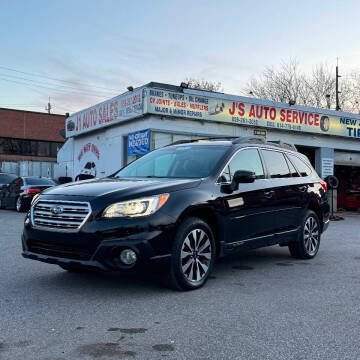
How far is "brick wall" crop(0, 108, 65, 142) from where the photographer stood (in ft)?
142

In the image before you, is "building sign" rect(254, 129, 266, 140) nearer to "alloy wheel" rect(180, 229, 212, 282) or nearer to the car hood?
the car hood

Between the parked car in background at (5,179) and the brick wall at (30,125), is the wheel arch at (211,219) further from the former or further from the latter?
the brick wall at (30,125)

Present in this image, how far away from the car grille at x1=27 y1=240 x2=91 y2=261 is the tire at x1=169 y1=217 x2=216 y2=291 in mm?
917

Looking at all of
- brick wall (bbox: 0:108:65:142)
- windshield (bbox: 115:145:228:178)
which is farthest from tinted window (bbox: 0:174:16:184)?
brick wall (bbox: 0:108:65:142)

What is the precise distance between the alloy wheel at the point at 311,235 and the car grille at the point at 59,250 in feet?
12.9

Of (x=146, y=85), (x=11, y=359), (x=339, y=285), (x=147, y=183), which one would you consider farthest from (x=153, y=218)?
(x=146, y=85)

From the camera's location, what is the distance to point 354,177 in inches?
1000

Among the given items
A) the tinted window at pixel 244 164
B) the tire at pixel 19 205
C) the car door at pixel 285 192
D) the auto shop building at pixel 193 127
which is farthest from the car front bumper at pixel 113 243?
the tire at pixel 19 205

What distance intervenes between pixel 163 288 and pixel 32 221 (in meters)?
1.63

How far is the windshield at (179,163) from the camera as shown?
593 centimetres

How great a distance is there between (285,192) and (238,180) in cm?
140

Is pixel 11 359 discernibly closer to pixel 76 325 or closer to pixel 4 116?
pixel 76 325

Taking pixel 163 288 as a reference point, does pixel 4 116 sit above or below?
above

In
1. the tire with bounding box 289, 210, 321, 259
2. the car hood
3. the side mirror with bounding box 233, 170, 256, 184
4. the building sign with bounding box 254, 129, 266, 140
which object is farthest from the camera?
the building sign with bounding box 254, 129, 266, 140
